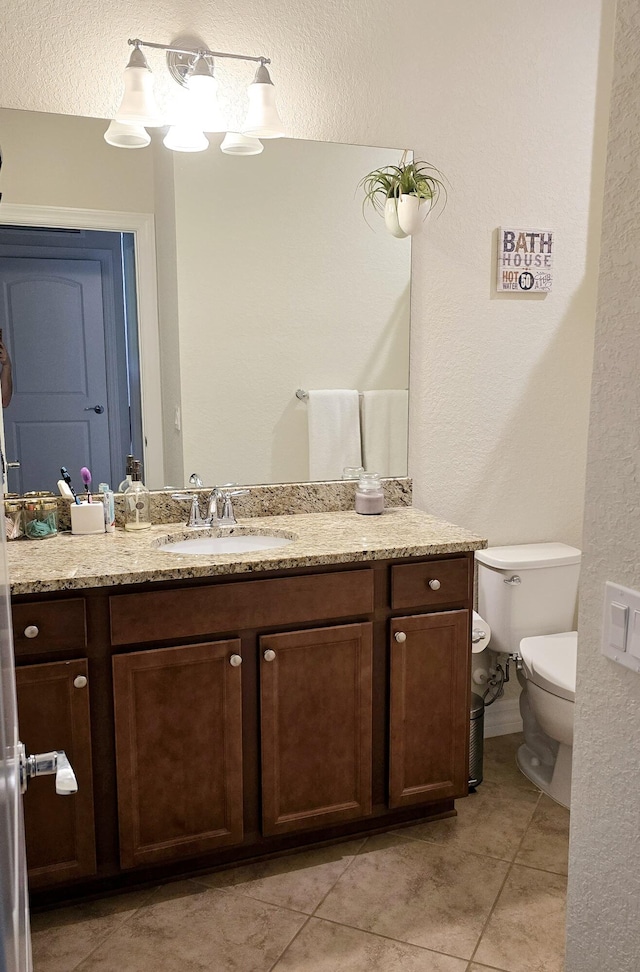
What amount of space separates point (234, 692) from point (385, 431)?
3.45 ft

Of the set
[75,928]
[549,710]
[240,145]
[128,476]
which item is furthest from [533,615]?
[240,145]

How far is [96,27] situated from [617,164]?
1.72 m

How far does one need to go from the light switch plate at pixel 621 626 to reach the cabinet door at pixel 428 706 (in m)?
1.08

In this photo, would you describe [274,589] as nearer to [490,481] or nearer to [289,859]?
[289,859]

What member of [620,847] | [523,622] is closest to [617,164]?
[620,847]

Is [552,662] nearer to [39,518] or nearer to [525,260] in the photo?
[525,260]

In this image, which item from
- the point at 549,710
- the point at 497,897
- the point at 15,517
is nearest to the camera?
the point at 497,897

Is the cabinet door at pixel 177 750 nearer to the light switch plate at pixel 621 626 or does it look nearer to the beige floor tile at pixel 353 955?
the beige floor tile at pixel 353 955

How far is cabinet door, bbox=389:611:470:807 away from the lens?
7.27 feet

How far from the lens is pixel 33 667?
1.84 metres

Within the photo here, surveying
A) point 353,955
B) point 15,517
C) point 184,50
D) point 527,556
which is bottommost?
point 353,955

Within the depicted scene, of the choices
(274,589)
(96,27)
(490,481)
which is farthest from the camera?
(490,481)

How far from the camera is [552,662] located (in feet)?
8.09

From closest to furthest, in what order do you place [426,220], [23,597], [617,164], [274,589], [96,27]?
[617,164] → [23,597] → [274,589] → [96,27] → [426,220]
